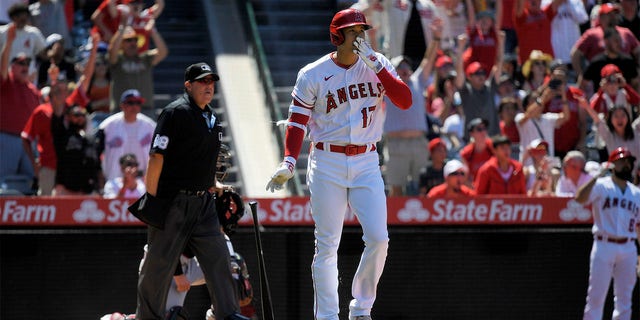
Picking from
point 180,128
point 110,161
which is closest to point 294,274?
point 110,161

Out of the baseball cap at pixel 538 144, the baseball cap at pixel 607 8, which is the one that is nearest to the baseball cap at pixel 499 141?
the baseball cap at pixel 538 144

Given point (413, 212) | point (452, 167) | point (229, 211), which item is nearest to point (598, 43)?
point (452, 167)

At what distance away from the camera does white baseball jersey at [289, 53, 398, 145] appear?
7.29 m

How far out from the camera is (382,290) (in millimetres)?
10375

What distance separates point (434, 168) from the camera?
12.2 m

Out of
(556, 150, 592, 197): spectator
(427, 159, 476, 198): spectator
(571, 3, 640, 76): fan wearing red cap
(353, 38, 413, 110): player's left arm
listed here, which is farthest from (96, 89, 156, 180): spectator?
(571, 3, 640, 76): fan wearing red cap

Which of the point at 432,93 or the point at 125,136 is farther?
the point at 432,93

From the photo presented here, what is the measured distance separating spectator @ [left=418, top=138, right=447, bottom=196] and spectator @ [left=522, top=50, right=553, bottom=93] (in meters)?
2.25

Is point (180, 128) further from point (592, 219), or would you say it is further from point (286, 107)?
point (286, 107)

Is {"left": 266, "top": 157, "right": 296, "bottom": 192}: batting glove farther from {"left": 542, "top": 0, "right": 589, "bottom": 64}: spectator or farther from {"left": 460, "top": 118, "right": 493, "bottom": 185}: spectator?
{"left": 542, "top": 0, "right": 589, "bottom": 64}: spectator

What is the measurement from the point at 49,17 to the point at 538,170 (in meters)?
6.36

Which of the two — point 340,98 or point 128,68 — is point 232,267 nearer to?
point 340,98

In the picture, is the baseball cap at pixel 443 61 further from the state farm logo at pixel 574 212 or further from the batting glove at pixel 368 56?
the batting glove at pixel 368 56

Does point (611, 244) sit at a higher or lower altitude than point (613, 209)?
lower
